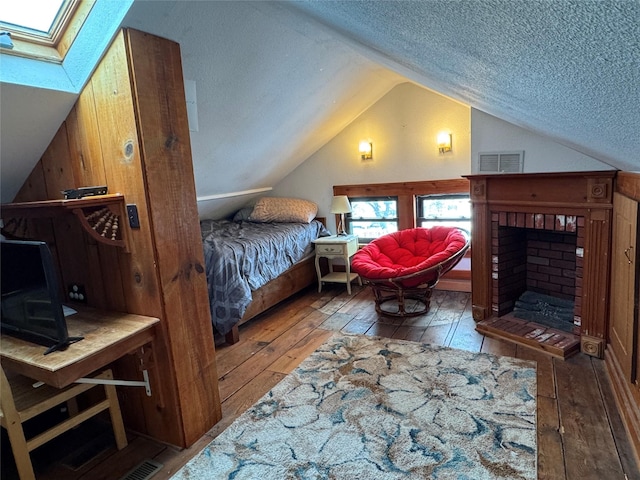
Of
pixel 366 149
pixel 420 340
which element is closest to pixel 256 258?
pixel 420 340

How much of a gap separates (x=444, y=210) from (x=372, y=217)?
897 millimetres

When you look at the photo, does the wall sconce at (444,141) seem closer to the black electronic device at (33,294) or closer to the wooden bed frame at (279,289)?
the wooden bed frame at (279,289)

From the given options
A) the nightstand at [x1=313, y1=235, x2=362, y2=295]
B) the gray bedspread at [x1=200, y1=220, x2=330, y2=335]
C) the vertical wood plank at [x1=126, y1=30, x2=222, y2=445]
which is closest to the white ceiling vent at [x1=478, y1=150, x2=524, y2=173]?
the nightstand at [x1=313, y1=235, x2=362, y2=295]

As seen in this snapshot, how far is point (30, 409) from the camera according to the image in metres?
1.73

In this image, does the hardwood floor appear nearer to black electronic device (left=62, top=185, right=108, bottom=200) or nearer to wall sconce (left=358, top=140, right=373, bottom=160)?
black electronic device (left=62, top=185, right=108, bottom=200)

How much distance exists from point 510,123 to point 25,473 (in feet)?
→ 11.7

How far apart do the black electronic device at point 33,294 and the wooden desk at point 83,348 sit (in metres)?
0.05

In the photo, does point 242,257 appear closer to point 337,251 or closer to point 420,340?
point 337,251

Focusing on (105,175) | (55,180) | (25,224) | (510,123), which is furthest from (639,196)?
(25,224)

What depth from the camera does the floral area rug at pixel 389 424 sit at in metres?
1.82

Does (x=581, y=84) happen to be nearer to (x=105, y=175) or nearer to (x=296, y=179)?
(x=105, y=175)

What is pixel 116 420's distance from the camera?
81.1 inches

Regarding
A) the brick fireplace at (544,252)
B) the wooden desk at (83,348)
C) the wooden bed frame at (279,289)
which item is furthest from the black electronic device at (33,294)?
the brick fireplace at (544,252)

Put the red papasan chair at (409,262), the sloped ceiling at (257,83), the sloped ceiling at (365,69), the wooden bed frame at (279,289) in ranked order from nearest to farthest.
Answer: the sloped ceiling at (365,69) → the sloped ceiling at (257,83) → the red papasan chair at (409,262) → the wooden bed frame at (279,289)
